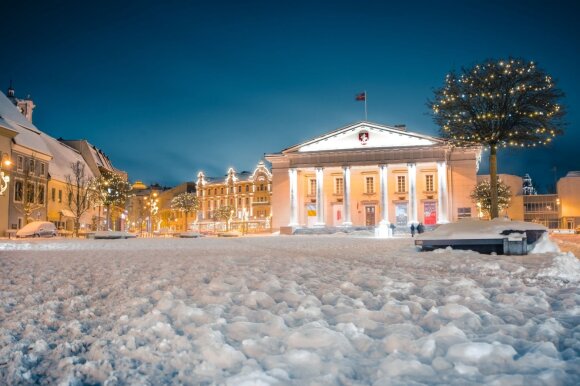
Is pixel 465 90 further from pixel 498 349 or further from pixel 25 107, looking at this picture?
pixel 25 107

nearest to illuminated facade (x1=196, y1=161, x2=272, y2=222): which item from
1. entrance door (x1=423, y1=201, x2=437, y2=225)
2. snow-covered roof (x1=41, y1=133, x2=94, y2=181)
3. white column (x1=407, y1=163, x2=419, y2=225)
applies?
snow-covered roof (x1=41, y1=133, x2=94, y2=181)

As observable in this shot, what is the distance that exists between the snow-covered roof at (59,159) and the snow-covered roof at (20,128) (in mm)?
2931

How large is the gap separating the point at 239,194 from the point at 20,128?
59560 mm

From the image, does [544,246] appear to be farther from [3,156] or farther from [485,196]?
[3,156]

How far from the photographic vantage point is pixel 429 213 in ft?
210

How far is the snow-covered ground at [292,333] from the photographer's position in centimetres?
352

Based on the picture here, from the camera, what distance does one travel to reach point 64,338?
4.64 m

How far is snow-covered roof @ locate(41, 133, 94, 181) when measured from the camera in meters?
58.7

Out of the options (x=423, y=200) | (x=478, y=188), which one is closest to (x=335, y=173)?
(x=423, y=200)

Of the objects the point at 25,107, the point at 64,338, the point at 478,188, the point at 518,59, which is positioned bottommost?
the point at 64,338

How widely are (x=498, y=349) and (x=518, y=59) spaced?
27543mm

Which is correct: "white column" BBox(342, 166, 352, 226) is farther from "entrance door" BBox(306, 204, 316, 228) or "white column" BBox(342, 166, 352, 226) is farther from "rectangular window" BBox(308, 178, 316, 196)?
"rectangular window" BBox(308, 178, 316, 196)

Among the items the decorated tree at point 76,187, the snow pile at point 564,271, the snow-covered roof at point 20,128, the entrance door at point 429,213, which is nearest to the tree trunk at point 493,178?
the snow pile at point 564,271

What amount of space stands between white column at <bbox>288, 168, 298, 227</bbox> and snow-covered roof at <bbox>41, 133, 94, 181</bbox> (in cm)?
2895
